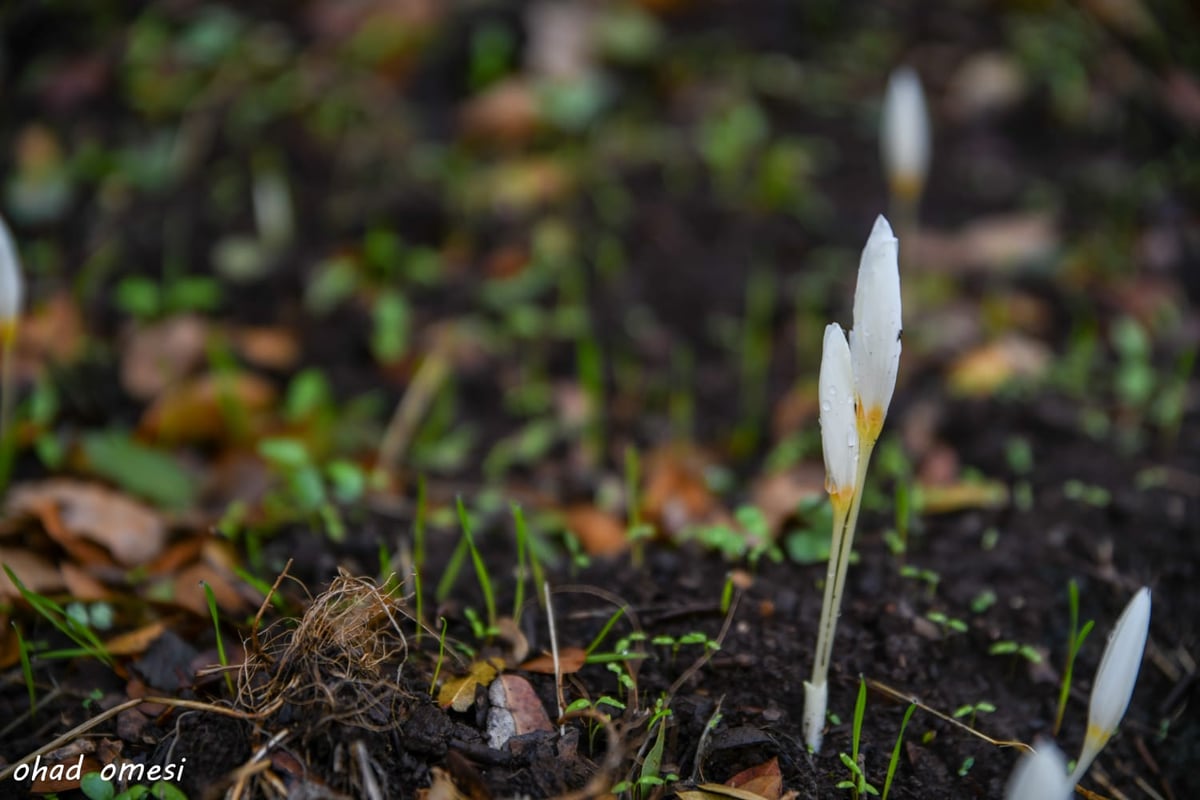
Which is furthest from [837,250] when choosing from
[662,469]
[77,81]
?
[77,81]

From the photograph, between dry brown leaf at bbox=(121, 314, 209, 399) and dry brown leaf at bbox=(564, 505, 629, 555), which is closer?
dry brown leaf at bbox=(564, 505, 629, 555)

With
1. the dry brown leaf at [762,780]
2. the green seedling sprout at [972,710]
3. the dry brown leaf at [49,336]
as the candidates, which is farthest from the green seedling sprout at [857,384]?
the dry brown leaf at [49,336]

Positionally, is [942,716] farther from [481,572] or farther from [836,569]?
[481,572]

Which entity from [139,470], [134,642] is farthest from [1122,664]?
[139,470]

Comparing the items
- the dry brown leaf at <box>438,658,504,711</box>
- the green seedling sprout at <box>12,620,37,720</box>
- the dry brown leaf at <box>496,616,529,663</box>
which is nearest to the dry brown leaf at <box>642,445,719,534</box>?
the dry brown leaf at <box>496,616,529,663</box>

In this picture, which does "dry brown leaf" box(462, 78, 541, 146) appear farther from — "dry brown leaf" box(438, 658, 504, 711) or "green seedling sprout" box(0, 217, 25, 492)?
"dry brown leaf" box(438, 658, 504, 711)

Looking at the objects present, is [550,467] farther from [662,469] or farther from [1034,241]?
[1034,241]
